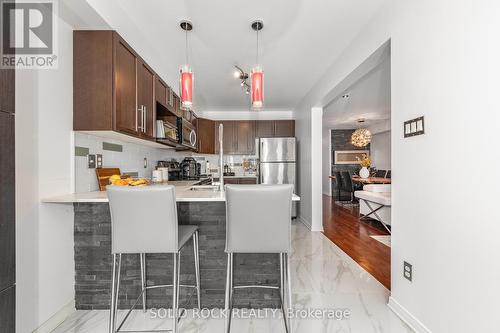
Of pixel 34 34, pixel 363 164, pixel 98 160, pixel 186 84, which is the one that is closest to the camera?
pixel 34 34

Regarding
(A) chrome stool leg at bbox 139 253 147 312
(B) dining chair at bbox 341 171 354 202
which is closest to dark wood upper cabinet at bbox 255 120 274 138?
(B) dining chair at bbox 341 171 354 202

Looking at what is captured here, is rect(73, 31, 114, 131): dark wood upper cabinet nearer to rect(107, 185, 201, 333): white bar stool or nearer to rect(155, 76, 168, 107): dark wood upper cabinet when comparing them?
rect(107, 185, 201, 333): white bar stool

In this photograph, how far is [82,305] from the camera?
80.2 inches

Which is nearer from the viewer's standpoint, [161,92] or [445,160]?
[445,160]

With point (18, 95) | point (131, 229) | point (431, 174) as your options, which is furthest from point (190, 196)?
point (431, 174)

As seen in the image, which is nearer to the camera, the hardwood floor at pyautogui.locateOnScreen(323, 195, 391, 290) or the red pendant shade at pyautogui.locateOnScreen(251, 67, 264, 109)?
the red pendant shade at pyautogui.locateOnScreen(251, 67, 264, 109)

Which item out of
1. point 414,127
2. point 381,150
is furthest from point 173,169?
point 381,150

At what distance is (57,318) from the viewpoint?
1.84 metres

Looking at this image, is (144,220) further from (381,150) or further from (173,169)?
(381,150)

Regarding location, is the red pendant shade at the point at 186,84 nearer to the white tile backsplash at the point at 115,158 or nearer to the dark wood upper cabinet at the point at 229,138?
the white tile backsplash at the point at 115,158

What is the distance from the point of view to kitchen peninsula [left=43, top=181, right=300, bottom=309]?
2.02 metres

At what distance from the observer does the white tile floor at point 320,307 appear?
183 centimetres

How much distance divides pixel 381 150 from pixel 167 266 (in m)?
8.18

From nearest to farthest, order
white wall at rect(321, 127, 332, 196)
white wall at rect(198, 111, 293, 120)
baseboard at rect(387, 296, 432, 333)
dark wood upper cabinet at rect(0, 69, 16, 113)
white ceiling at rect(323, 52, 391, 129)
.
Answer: dark wood upper cabinet at rect(0, 69, 16, 113)
baseboard at rect(387, 296, 432, 333)
white ceiling at rect(323, 52, 391, 129)
white wall at rect(198, 111, 293, 120)
white wall at rect(321, 127, 332, 196)
